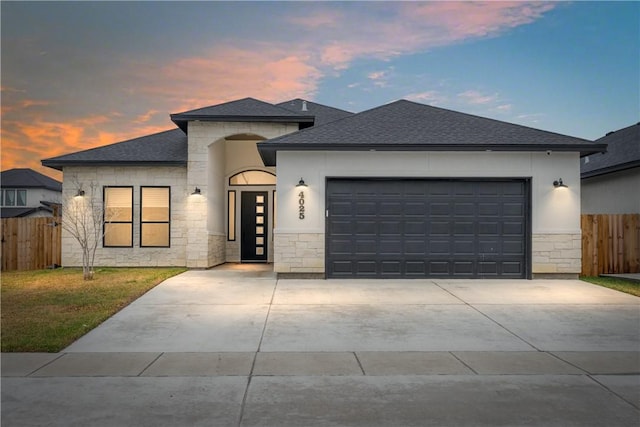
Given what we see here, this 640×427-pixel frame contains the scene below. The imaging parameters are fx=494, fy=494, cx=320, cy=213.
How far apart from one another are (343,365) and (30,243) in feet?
49.4

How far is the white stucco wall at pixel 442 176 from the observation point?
13492 mm

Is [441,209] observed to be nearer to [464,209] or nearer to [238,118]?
[464,209]

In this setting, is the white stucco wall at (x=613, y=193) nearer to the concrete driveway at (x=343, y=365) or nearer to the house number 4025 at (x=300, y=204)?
the concrete driveway at (x=343, y=365)

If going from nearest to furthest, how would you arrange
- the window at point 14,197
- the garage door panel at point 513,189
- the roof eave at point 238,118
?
the garage door panel at point 513,189 < the roof eave at point 238,118 < the window at point 14,197

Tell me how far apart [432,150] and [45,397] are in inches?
427

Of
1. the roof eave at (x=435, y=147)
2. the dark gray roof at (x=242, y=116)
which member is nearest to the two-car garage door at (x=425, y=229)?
the roof eave at (x=435, y=147)

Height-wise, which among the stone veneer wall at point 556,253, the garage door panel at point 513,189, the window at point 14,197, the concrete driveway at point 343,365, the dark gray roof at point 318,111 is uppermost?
the dark gray roof at point 318,111

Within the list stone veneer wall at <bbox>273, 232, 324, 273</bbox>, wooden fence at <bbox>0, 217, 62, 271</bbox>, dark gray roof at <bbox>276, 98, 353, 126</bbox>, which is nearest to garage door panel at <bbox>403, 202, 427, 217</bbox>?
stone veneer wall at <bbox>273, 232, 324, 273</bbox>

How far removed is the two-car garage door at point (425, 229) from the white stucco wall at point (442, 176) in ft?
0.99

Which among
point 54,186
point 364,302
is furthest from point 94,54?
point 54,186

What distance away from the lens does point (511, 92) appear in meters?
24.5

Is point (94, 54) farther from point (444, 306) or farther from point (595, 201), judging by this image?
point (595, 201)

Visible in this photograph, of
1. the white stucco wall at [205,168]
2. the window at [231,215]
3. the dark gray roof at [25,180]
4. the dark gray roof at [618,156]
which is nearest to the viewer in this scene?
the white stucco wall at [205,168]

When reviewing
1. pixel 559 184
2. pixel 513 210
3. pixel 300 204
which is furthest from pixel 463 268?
pixel 300 204
